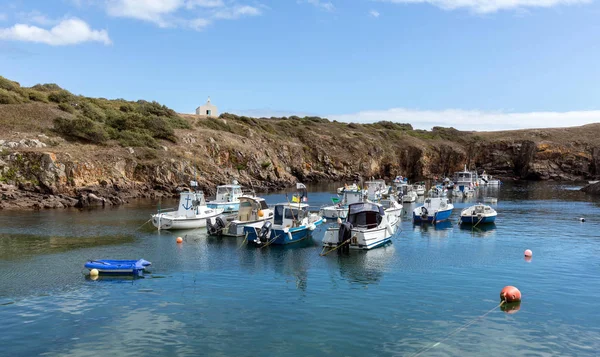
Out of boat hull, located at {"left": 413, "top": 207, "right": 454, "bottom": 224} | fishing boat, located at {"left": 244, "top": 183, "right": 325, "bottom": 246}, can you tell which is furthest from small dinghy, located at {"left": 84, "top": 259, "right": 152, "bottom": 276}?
boat hull, located at {"left": 413, "top": 207, "right": 454, "bottom": 224}

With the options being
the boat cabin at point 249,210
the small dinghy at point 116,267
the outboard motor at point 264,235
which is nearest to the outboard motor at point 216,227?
the boat cabin at point 249,210

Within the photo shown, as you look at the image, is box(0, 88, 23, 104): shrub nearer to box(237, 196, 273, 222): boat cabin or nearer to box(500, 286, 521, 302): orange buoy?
box(237, 196, 273, 222): boat cabin

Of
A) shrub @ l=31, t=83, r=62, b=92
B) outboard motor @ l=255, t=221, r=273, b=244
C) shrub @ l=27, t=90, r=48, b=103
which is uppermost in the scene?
shrub @ l=31, t=83, r=62, b=92

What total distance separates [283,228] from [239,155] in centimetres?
5943

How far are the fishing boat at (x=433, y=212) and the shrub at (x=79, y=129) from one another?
167ft

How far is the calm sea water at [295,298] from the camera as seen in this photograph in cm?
1775

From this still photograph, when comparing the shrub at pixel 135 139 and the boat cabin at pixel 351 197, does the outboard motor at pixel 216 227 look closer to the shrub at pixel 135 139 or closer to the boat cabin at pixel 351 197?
the boat cabin at pixel 351 197

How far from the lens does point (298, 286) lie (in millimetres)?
25281

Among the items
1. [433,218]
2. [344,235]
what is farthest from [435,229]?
[344,235]

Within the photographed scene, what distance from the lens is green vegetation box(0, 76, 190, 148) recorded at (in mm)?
74312

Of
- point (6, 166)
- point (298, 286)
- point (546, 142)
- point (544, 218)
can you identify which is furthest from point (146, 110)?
point (546, 142)

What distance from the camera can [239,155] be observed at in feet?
310

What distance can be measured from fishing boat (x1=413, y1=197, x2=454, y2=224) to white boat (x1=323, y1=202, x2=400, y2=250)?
12.6 m

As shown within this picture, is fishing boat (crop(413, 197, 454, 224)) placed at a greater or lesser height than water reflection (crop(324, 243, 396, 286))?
greater
